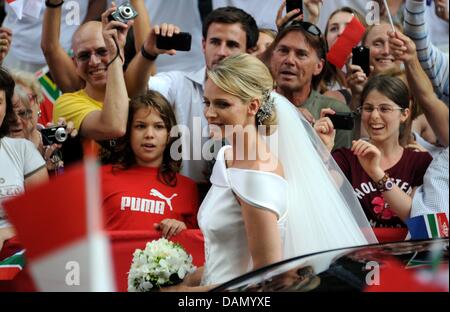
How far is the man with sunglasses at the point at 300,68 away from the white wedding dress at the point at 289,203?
2.16ft

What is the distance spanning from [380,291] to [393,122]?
2552 millimetres

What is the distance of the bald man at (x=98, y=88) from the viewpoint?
5.11 metres

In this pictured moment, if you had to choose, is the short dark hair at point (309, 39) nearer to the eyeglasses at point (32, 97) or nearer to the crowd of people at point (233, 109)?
the crowd of people at point (233, 109)

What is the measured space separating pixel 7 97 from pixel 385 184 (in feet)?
6.50

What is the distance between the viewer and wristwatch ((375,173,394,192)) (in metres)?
4.92

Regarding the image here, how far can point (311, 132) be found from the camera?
476cm

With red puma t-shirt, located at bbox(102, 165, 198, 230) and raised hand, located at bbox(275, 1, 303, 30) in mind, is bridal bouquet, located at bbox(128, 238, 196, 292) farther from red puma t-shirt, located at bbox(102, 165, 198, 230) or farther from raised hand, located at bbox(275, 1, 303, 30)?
raised hand, located at bbox(275, 1, 303, 30)

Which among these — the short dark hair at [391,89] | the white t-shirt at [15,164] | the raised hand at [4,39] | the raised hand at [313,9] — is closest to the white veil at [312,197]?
the short dark hair at [391,89]

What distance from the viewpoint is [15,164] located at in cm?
512

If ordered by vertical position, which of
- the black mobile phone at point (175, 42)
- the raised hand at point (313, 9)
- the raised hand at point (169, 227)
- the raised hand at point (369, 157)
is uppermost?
the raised hand at point (313, 9)

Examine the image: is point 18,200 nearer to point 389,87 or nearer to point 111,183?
point 111,183

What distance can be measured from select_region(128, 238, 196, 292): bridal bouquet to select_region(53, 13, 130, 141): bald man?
822mm
